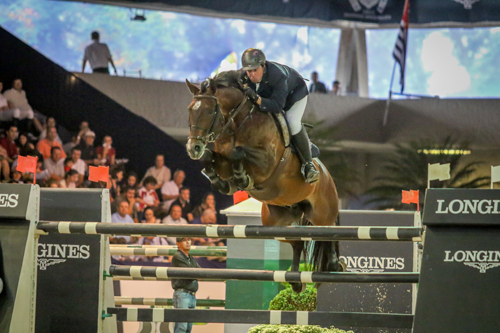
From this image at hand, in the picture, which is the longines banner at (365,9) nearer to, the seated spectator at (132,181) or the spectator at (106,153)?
the spectator at (106,153)

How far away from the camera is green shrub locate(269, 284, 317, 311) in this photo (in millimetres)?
4934

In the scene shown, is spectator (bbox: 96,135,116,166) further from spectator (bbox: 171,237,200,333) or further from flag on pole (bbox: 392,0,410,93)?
flag on pole (bbox: 392,0,410,93)

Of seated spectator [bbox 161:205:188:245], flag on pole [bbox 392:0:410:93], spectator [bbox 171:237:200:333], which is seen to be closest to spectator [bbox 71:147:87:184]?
seated spectator [bbox 161:205:188:245]

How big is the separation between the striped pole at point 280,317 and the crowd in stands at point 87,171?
4653 millimetres

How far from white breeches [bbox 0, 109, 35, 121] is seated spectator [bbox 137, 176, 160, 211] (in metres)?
2.15

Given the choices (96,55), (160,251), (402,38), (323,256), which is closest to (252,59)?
(323,256)

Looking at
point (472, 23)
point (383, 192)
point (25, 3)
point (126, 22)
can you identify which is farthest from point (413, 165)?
point (25, 3)

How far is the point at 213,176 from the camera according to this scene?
140 inches

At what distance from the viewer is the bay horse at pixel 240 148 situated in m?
3.49

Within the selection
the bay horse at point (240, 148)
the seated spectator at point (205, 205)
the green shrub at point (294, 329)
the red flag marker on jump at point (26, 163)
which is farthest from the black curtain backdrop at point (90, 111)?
the red flag marker on jump at point (26, 163)

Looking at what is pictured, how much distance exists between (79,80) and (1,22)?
236 cm

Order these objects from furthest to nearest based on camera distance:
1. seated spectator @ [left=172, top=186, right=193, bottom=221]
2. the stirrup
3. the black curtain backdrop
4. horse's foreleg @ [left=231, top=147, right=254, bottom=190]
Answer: the black curtain backdrop → seated spectator @ [left=172, top=186, right=193, bottom=221] → the stirrup → horse's foreleg @ [left=231, top=147, right=254, bottom=190]

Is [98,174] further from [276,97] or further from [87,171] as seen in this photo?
[87,171]

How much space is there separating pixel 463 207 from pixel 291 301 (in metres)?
2.48
